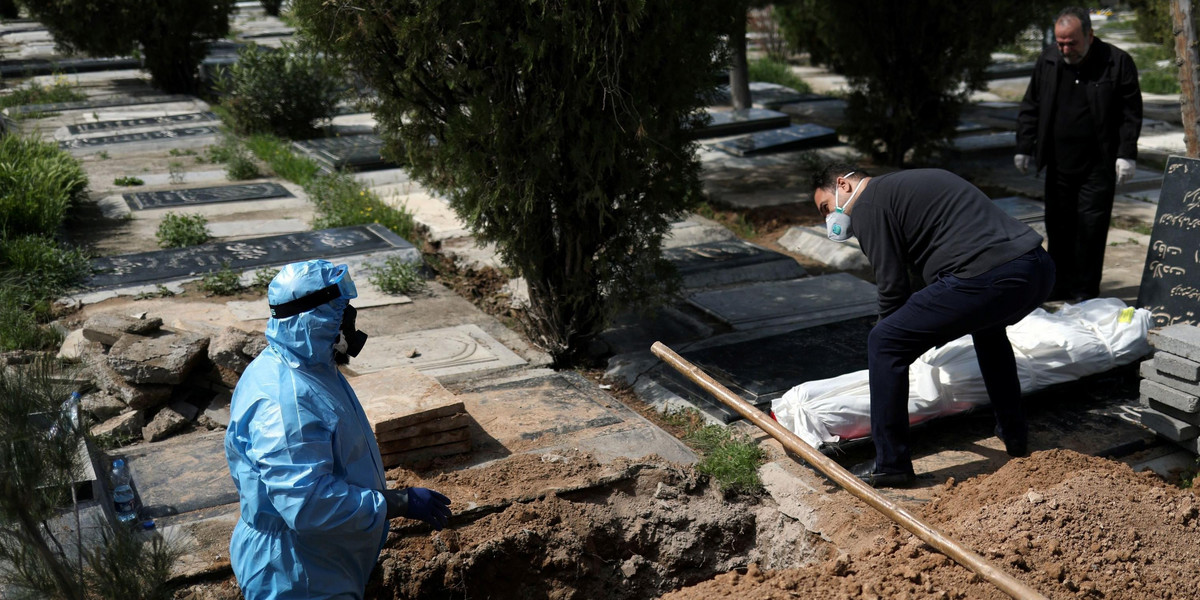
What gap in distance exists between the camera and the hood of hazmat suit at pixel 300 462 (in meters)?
2.76

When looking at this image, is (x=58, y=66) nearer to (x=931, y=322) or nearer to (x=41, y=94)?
(x=41, y=94)

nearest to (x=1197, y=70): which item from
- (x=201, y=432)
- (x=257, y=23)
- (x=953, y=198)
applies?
(x=953, y=198)

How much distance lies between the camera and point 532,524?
13.5ft

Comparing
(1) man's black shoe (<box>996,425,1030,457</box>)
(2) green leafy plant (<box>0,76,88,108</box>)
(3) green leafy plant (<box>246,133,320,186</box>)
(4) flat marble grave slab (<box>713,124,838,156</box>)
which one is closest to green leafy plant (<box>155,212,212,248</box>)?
(3) green leafy plant (<box>246,133,320,186</box>)

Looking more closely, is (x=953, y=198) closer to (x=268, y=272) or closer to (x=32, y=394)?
(x=32, y=394)

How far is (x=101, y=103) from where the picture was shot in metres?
15.2

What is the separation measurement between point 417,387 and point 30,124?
11.2 meters

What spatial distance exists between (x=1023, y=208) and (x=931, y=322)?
5228 mm

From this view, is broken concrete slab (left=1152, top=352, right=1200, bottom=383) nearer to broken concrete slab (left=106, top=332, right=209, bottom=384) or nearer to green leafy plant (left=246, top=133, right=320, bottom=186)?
broken concrete slab (left=106, top=332, right=209, bottom=384)

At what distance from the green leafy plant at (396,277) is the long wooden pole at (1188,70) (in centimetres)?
500

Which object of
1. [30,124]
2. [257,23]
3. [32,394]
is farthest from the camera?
[257,23]

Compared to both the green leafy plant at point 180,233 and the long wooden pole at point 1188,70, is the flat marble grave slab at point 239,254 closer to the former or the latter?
the green leafy plant at point 180,233

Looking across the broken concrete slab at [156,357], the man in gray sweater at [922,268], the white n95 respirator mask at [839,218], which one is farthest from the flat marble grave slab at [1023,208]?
the broken concrete slab at [156,357]

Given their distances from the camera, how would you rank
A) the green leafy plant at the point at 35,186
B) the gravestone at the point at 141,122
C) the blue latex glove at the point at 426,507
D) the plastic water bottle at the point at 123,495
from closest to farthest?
1. the blue latex glove at the point at 426,507
2. the plastic water bottle at the point at 123,495
3. the green leafy plant at the point at 35,186
4. the gravestone at the point at 141,122
